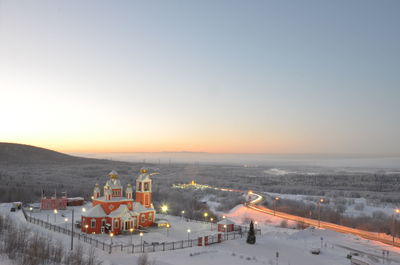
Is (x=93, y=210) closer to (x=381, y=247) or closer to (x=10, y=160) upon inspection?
(x=381, y=247)

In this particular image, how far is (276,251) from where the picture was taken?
32094mm

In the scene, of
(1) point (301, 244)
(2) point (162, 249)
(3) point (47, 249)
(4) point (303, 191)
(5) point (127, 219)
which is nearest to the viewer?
(3) point (47, 249)

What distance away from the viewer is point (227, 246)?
3312 centimetres

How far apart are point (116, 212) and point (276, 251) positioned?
16769 mm

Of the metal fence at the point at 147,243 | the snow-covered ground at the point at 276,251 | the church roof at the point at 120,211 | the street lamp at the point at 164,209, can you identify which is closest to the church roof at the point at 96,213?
the church roof at the point at 120,211

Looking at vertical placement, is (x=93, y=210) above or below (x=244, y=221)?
above

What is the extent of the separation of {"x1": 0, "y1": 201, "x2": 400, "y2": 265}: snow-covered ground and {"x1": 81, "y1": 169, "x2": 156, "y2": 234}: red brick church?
242cm

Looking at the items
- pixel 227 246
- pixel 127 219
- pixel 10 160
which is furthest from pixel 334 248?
pixel 10 160

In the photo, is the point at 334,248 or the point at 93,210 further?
the point at 93,210

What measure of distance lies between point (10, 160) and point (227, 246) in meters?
190

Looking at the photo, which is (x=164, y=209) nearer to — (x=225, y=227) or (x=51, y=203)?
(x=225, y=227)

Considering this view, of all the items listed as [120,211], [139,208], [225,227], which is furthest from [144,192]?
[225,227]

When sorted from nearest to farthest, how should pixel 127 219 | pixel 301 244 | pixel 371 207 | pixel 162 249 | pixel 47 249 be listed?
pixel 47 249, pixel 162 249, pixel 301 244, pixel 127 219, pixel 371 207

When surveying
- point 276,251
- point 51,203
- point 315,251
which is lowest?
point 276,251
